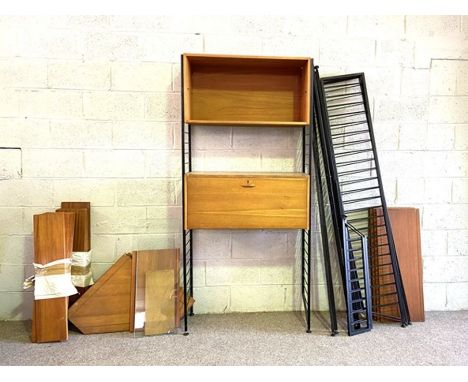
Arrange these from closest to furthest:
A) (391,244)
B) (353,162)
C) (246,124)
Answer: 1. (246,124)
2. (391,244)
3. (353,162)

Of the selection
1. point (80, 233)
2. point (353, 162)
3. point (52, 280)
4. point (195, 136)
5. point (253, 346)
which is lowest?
point (253, 346)

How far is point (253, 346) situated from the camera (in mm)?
1910

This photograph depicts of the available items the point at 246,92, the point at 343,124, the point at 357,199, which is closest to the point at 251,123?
the point at 246,92

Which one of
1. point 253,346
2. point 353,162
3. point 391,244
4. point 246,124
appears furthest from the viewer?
point 353,162

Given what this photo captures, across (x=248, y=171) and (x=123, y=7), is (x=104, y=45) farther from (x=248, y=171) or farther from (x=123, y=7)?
(x=248, y=171)

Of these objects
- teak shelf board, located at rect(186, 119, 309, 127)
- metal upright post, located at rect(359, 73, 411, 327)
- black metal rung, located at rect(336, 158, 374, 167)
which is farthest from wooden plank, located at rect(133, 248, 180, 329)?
metal upright post, located at rect(359, 73, 411, 327)

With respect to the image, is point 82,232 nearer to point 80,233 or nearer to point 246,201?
point 80,233

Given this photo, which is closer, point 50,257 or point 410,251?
point 50,257

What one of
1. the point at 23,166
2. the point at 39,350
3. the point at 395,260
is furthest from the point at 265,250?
the point at 23,166

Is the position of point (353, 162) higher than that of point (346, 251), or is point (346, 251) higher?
point (353, 162)

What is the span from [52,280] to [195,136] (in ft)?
3.74

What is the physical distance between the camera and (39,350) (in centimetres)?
187

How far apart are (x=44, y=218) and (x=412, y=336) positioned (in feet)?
6.92
